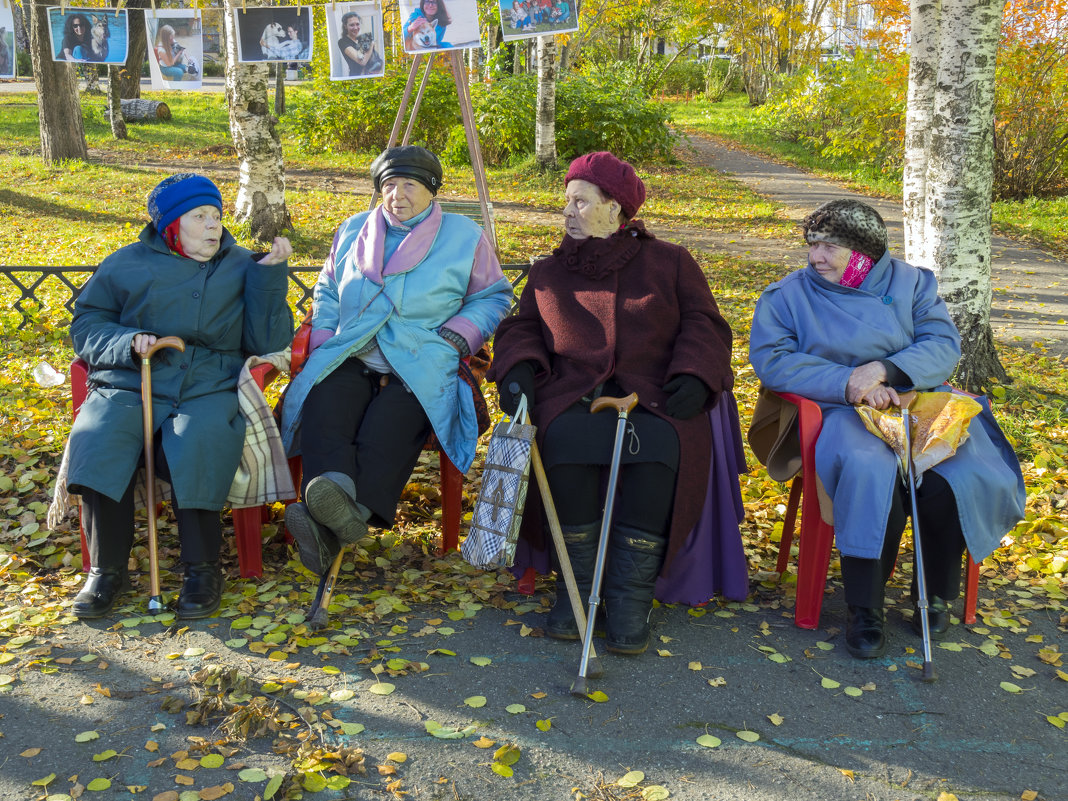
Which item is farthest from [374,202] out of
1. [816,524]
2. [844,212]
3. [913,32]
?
[913,32]

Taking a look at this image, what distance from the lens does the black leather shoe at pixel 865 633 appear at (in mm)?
3293

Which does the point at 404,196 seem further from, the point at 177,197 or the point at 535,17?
the point at 535,17

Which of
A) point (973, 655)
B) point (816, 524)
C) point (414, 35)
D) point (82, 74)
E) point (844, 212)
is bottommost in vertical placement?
point (973, 655)

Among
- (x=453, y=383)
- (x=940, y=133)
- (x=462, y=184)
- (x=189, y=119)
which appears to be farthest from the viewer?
(x=189, y=119)

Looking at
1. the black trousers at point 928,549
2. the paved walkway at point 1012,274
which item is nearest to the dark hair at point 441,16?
the black trousers at point 928,549

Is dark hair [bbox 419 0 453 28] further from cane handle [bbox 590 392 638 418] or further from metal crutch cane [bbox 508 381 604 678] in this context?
cane handle [bbox 590 392 638 418]

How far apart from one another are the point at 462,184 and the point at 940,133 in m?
9.46

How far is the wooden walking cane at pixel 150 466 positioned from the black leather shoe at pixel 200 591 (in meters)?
0.09

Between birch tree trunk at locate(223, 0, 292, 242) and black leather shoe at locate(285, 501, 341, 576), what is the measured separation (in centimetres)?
635

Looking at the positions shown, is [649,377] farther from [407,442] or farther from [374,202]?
[374,202]

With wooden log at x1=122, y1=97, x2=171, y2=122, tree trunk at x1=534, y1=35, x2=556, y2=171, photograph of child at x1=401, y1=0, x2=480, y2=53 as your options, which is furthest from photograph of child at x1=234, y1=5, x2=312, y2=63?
wooden log at x1=122, y1=97, x2=171, y2=122

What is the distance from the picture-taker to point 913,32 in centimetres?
680

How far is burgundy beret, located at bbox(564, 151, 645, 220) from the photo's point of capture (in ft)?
11.9

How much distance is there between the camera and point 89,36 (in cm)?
696
